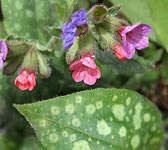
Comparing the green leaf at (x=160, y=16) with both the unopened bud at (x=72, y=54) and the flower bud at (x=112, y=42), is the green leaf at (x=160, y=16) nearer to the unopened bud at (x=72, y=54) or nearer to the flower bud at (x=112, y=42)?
the flower bud at (x=112, y=42)

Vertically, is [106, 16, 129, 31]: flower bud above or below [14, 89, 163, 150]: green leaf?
above

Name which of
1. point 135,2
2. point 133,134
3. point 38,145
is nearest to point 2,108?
point 38,145

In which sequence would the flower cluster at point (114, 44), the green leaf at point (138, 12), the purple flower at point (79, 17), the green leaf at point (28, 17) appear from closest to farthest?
the purple flower at point (79, 17)
the flower cluster at point (114, 44)
the green leaf at point (28, 17)
the green leaf at point (138, 12)

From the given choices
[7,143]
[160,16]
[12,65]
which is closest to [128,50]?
[12,65]

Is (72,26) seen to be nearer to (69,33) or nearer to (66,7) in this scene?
(69,33)

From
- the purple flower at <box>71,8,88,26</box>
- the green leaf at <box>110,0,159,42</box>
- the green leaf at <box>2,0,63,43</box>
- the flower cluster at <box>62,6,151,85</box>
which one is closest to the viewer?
the purple flower at <box>71,8,88,26</box>

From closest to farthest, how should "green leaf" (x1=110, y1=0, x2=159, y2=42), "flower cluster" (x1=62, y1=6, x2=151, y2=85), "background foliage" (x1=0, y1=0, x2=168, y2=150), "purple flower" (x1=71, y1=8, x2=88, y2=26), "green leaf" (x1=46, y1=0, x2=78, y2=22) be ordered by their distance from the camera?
"purple flower" (x1=71, y1=8, x2=88, y2=26) → "flower cluster" (x1=62, y1=6, x2=151, y2=85) → "green leaf" (x1=46, y1=0, x2=78, y2=22) → "background foliage" (x1=0, y1=0, x2=168, y2=150) → "green leaf" (x1=110, y1=0, x2=159, y2=42)

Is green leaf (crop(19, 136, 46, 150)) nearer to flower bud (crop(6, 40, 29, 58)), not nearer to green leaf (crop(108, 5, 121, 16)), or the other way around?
flower bud (crop(6, 40, 29, 58))

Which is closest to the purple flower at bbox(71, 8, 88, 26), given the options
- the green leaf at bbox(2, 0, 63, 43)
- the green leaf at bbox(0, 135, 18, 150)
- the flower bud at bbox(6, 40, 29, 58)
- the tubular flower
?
the tubular flower

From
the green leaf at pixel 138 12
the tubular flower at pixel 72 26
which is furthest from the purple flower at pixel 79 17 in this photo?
the green leaf at pixel 138 12
